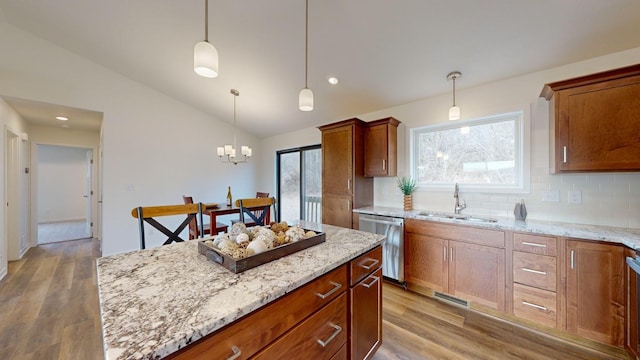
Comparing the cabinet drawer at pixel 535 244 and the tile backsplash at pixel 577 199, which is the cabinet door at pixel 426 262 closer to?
the cabinet drawer at pixel 535 244

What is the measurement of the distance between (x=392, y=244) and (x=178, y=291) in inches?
94.0

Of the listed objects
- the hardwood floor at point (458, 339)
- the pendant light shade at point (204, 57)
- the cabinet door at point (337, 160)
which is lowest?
the hardwood floor at point (458, 339)

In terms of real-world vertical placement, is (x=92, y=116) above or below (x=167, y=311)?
above

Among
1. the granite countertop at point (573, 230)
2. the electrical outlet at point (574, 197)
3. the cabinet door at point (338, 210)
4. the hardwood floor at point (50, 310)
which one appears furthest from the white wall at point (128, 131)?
the electrical outlet at point (574, 197)

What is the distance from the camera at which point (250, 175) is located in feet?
18.2

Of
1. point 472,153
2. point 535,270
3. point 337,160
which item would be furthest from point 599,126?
point 337,160

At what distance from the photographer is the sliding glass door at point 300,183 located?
4559mm

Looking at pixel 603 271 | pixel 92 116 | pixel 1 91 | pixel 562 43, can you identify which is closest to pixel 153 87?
pixel 92 116

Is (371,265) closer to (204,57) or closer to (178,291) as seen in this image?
(178,291)

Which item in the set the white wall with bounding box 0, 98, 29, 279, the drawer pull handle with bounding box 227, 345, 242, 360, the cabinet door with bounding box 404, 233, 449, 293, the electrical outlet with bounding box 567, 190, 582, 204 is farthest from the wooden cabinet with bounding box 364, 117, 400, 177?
the white wall with bounding box 0, 98, 29, 279

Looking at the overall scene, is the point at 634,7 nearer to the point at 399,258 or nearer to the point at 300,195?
the point at 399,258

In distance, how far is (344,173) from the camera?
3.30 m

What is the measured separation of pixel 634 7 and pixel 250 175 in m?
5.65

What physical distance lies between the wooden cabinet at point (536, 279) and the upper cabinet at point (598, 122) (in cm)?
72
